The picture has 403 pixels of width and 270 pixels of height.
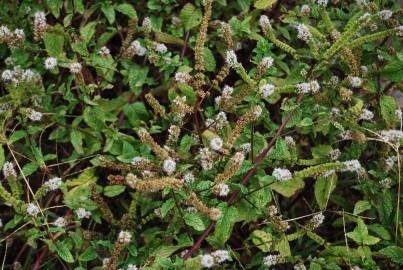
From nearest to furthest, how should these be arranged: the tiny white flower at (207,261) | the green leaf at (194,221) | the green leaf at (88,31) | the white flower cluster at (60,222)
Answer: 1. the tiny white flower at (207,261)
2. the green leaf at (194,221)
3. the white flower cluster at (60,222)
4. the green leaf at (88,31)

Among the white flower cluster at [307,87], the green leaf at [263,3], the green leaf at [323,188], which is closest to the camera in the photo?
the white flower cluster at [307,87]

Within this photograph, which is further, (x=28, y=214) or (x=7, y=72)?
(x=7, y=72)

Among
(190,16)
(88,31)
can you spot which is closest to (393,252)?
(190,16)

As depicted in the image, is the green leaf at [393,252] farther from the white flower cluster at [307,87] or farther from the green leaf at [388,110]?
the white flower cluster at [307,87]

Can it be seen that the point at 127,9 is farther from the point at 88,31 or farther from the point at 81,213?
the point at 81,213

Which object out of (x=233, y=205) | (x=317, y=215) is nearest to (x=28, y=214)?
(x=233, y=205)

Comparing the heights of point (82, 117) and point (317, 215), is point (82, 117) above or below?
above

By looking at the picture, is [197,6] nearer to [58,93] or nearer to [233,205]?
[58,93]

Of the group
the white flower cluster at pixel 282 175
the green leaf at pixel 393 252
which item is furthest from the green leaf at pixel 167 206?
the green leaf at pixel 393 252
